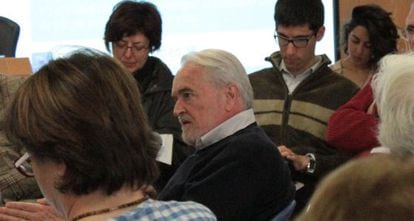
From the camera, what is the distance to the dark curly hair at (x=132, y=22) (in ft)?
11.5

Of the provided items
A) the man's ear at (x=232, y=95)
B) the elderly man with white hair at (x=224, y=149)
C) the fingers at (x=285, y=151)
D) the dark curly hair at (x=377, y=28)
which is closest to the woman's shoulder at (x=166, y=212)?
the elderly man with white hair at (x=224, y=149)

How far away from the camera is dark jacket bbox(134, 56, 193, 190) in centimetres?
325

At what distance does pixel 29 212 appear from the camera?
7.63 ft

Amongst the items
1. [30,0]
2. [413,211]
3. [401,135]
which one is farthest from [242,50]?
[413,211]

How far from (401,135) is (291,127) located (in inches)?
52.5

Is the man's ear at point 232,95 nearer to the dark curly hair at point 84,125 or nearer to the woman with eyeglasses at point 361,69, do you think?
the woman with eyeglasses at point 361,69

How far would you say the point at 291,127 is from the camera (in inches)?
128

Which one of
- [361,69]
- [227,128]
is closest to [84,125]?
[227,128]

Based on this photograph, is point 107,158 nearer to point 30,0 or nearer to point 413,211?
point 413,211

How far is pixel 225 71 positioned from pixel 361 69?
4.20 feet

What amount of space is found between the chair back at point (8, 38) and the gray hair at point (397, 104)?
10.1 ft

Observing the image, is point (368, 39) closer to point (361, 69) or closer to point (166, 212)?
point (361, 69)

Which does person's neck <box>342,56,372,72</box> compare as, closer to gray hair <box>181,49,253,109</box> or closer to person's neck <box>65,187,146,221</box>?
gray hair <box>181,49,253,109</box>

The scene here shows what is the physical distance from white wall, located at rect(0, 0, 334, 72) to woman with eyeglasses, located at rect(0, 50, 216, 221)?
3.98m
